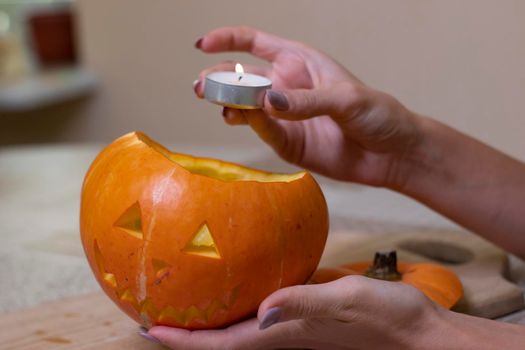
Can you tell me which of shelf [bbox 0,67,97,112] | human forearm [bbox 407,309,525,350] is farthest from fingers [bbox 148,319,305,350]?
shelf [bbox 0,67,97,112]

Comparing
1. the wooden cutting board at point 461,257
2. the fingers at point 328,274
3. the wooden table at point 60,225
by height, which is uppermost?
the fingers at point 328,274

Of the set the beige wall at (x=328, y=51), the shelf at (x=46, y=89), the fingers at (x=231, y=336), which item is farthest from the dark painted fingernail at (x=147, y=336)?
→ the shelf at (x=46, y=89)

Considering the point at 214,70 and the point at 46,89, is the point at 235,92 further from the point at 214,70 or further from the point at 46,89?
the point at 46,89

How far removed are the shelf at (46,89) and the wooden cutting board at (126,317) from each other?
1.81 metres

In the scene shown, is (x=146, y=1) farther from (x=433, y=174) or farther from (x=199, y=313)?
(x=199, y=313)

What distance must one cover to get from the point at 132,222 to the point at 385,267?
0.32 metres

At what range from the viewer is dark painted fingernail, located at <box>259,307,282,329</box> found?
643 mm

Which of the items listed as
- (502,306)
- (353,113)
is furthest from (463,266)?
(353,113)

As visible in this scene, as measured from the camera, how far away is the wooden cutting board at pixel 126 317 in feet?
2.77

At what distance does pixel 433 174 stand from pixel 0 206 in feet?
2.62

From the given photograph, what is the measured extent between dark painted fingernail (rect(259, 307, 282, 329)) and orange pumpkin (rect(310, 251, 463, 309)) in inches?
8.7

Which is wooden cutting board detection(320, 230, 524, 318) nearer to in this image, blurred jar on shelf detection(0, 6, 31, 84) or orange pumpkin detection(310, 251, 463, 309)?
orange pumpkin detection(310, 251, 463, 309)

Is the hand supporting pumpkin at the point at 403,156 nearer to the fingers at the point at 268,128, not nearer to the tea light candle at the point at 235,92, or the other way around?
the fingers at the point at 268,128

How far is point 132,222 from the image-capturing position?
74 cm
